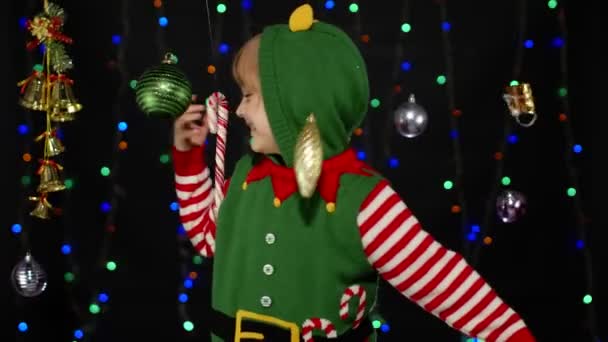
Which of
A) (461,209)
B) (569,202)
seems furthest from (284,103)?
(569,202)

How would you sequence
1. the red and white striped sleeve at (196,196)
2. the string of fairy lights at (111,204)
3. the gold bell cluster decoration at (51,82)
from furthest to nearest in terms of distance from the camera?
the string of fairy lights at (111,204) < the gold bell cluster decoration at (51,82) < the red and white striped sleeve at (196,196)

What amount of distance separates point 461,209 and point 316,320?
124 centimetres

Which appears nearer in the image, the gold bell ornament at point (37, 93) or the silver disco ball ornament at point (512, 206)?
the gold bell ornament at point (37, 93)

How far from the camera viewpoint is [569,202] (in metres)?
2.29

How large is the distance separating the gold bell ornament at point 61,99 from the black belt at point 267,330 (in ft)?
2.48

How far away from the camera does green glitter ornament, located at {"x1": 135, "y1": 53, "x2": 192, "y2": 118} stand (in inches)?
47.7

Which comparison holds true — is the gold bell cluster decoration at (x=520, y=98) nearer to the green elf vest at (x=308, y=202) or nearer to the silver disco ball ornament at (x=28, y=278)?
the green elf vest at (x=308, y=202)

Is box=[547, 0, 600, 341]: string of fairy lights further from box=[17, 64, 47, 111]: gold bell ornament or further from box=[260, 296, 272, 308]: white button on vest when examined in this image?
box=[17, 64, 47, 111]: gold bell ornament

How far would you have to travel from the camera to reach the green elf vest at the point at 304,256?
117 cm

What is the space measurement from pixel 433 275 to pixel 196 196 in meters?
0.56

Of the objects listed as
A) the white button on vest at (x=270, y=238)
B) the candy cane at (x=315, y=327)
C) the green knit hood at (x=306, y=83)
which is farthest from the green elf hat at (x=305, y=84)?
the candy cane at (x=315, y=327)

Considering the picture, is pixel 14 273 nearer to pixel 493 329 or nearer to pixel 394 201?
pixel 394 201

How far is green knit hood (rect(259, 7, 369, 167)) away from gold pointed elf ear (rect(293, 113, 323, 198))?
0.17ft

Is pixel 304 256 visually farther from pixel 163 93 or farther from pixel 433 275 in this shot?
pixel 163 93
